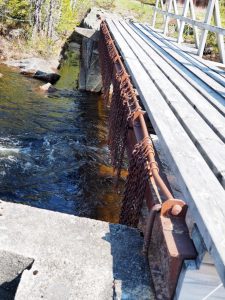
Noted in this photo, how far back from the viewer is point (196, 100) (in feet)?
15.3

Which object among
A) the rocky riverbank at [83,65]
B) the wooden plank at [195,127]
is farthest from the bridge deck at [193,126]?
the rocky riverbank at [83,65]

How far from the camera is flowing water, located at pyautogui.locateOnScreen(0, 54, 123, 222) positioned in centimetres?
704

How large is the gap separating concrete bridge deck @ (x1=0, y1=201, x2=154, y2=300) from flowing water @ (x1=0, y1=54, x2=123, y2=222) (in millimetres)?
3679

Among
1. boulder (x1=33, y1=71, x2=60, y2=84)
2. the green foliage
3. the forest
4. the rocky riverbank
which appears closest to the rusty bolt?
the rocky riverbank

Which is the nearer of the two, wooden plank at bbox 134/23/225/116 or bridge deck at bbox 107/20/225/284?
bridge deck at bbox 107/20/225/284

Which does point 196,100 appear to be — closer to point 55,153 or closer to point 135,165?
point 135,165

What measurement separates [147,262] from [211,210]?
2.17 ft

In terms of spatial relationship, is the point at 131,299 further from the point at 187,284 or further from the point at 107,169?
the point at 107,169

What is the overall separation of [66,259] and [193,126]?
1826 millimetres

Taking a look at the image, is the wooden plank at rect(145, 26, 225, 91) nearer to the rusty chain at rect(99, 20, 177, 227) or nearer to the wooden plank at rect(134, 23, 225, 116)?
the wooden plank at rect(134, 23, 225, 116)

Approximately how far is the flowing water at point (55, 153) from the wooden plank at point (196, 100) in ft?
8.16

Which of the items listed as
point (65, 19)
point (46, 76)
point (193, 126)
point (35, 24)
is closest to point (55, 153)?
point (193, 126)

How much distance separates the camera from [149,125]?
433cm

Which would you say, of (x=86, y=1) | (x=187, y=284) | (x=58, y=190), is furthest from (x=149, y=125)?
(x=86, y=1)
